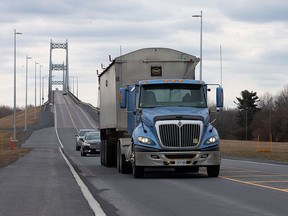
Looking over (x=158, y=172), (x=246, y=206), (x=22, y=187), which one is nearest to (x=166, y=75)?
(x=158, y=172)

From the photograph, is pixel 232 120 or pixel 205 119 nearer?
pixel 205 119

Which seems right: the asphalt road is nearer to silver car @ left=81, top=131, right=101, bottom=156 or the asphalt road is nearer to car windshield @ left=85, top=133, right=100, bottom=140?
silver car @ left=81, top=131, right=101, bottom=156

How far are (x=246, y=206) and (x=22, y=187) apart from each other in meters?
7.23

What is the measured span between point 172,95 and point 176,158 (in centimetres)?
240

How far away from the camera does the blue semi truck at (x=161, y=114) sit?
19594mm

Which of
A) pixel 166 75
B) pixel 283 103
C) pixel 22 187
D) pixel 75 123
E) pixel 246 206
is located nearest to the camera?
pixel 246 206

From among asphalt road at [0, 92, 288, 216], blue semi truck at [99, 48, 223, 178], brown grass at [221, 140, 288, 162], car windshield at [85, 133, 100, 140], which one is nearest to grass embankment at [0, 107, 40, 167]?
car windshield at [85, 133, 100, 140]

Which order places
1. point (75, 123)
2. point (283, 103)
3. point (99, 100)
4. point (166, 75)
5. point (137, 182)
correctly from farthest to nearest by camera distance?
1. point (283, 103)
2. point (75, 123)
3. point (99, 100)
4. point (166, 75)
5. point (137, 182)

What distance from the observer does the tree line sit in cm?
11712

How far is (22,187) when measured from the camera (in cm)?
Answer: 1789

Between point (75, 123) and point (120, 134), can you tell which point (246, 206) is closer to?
point (120, 134)

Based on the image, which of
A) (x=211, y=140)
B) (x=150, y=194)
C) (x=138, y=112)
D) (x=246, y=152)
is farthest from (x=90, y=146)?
(x=150, y=194)

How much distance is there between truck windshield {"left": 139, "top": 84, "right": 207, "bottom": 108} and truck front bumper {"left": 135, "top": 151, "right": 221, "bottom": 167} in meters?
1.86

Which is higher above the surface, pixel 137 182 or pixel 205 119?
pixel 205 119
